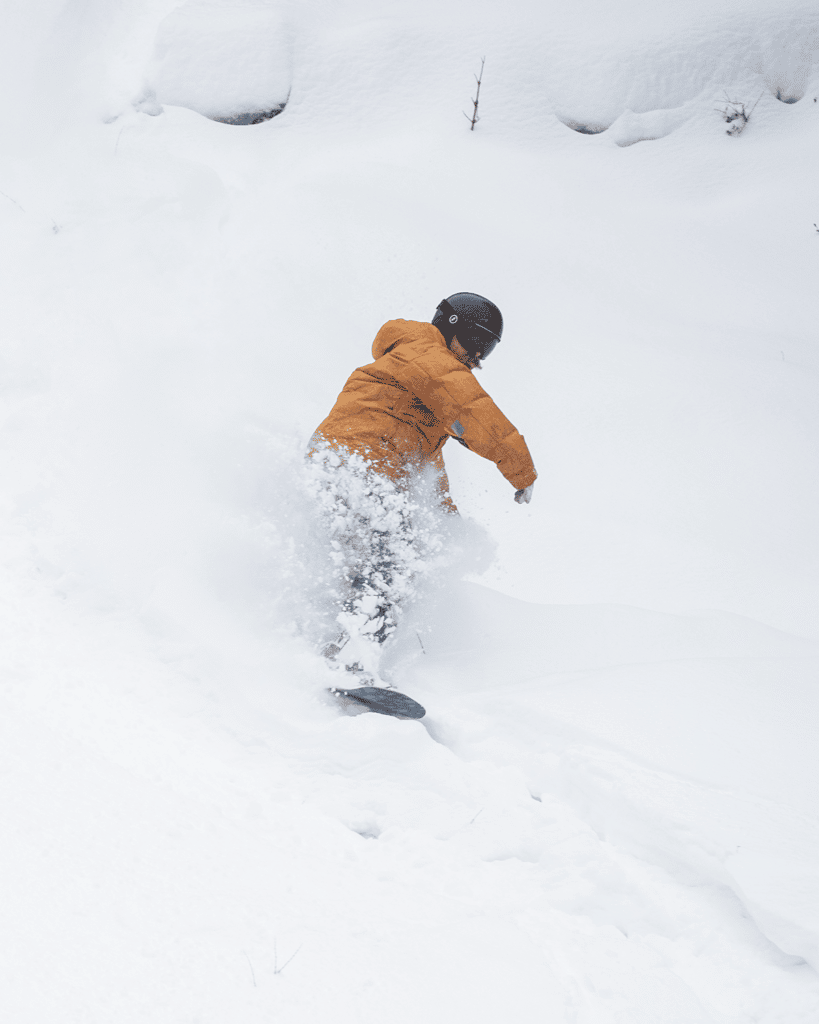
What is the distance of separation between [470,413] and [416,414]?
0.27 m

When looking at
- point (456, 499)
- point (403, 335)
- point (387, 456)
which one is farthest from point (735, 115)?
point (387, 456)

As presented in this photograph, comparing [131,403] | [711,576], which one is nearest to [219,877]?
[711,576]

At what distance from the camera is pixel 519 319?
4043mm

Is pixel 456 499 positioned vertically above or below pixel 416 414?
below

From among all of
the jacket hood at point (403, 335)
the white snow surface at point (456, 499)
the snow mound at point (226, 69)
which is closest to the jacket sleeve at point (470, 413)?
the jacket hood at point (403, 335)

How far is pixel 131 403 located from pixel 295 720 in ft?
6.66

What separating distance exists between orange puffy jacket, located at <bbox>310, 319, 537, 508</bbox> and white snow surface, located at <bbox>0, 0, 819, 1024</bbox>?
383mm

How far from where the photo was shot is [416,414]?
250 centimetres

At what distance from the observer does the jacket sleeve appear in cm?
229

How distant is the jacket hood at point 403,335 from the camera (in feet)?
8.29

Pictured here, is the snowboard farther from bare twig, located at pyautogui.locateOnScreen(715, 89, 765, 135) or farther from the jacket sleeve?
bare twig, located at pyautogui.locateOnScreen(715, 89, 765, 135)

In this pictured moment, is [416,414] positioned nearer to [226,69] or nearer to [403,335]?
[403,335]

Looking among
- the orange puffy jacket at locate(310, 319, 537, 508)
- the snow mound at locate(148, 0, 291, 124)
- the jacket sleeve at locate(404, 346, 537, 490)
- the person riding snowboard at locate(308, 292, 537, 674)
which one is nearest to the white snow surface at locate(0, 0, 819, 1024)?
the snow mound at locate(148, 0, 291, 124)

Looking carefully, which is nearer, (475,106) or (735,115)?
(475,106)
